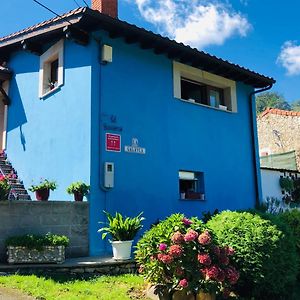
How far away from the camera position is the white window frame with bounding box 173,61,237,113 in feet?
41.0

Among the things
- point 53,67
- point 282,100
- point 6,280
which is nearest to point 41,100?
point 53,67

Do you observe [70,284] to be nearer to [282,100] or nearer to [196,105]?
[196,105]

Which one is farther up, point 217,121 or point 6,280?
point 217,121

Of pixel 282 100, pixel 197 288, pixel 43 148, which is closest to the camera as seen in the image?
pixel 197 288

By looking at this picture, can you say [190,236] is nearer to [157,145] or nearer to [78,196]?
[78,196]

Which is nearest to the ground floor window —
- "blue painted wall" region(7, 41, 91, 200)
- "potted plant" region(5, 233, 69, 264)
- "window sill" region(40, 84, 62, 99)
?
"blue painted wall" region(7, 41, 91, 200)

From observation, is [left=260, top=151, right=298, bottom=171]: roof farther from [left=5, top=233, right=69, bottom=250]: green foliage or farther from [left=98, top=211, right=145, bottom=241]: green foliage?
[left=5, top=233, right=69, bottom=250]: green foliage

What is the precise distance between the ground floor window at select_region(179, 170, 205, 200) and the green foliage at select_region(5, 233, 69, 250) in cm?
482

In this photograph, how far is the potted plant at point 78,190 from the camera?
31.5ft

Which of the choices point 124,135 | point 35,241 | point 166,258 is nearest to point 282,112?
point 124,135

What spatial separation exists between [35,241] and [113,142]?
3.43 m

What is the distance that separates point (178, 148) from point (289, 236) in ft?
16.4

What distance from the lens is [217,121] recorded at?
13.4 metres

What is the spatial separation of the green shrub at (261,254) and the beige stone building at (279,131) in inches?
612
